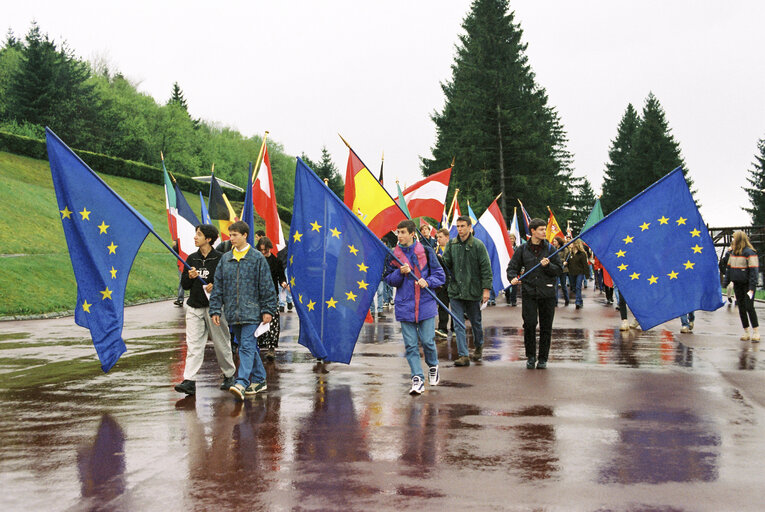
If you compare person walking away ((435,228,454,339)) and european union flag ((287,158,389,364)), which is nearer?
european union flag ((287,158,389,364))

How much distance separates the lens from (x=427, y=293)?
828cm

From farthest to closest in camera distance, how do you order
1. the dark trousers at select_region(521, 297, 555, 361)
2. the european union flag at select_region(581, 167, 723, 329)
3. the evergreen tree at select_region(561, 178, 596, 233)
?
1. the evergreen tree at select_region(561, 178, 596, 233)
2. the dark trousers at select_region(521, 297, 555, 361)
3. the european union flag at select_region(581, 167, 723, 329)

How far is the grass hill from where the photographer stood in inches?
793

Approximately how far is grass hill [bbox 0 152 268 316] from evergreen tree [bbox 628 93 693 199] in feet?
149

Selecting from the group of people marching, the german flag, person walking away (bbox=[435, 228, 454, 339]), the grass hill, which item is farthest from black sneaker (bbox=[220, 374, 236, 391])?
the grass hill

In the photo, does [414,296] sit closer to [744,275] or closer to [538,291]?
[538,291]

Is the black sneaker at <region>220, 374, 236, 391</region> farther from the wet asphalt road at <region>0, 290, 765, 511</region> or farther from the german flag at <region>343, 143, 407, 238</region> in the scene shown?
the german flag at <region>343, 143, 407, 238</region>

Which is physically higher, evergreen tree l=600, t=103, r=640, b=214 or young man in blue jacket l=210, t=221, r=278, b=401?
evergreen tree l=600, t=103, r=640, b=214

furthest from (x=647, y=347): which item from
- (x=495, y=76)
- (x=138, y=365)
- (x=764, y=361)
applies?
(x=495, y=76)

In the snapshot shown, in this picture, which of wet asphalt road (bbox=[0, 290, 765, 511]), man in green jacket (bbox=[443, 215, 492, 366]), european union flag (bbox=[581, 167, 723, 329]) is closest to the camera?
wet asphalt road (bbox=[0, 290, 765, 511])

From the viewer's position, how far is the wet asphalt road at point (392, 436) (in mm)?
4617

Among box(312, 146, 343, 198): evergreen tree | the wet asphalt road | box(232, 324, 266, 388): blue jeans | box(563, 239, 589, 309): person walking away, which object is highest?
box(312, 146, 343, 198): evergreen tree

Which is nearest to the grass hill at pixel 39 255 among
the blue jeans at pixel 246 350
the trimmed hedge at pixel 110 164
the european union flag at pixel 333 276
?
the trimmed hedge at pixel 110 164

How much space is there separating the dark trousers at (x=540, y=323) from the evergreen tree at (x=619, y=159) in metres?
72.2
